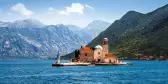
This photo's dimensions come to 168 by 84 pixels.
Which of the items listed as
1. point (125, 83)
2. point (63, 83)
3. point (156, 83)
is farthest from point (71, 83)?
point (156, 83)

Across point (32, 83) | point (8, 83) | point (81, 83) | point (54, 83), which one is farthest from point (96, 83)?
point (8, 83)

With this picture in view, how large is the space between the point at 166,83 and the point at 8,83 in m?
50.0

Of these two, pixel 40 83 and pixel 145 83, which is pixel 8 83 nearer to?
pixel 40 83

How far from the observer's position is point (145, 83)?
112 metres

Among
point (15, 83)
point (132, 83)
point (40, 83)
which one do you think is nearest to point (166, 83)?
point (132, 83)

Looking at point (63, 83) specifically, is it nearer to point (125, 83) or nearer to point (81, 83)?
point (81, 83)

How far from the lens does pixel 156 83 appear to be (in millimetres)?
112125

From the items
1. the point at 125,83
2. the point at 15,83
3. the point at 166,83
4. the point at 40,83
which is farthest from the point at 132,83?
the point at 15,83

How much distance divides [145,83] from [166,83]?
636 cm

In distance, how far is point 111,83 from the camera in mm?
112438

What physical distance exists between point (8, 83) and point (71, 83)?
21.1m

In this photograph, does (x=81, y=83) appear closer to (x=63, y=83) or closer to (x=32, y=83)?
(x=63, y=83)

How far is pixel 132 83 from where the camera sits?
11081cm

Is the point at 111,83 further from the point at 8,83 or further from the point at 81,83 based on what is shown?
the point at 8,83
